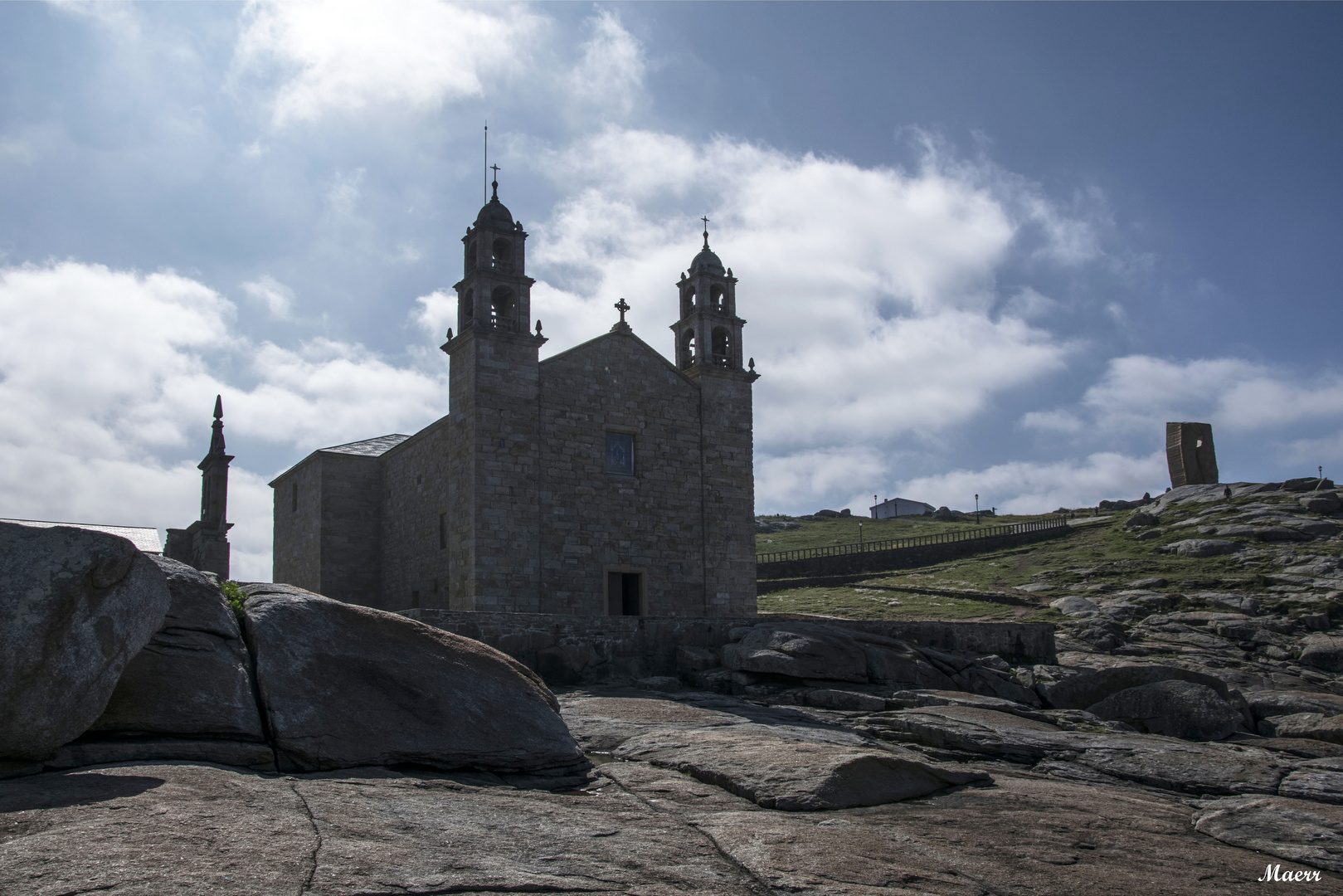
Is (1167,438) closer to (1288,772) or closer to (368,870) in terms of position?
(1288,772)

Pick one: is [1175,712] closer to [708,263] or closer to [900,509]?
[708,263]

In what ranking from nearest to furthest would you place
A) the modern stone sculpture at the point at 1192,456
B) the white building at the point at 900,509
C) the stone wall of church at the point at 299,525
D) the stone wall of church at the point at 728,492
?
1. the stone wall of church at the point at 728,492
2. the stone wall of church at the point at 299,525
3. the modern stone sculpture at the point at 1192,456
4. the white building at the point at 900,509

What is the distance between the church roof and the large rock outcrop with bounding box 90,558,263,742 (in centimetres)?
2452

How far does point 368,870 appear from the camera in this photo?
4.74 m

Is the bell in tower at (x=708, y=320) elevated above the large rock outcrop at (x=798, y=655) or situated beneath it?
elevated above

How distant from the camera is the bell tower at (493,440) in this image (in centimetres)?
2395

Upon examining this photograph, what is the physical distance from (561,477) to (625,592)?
145 inches

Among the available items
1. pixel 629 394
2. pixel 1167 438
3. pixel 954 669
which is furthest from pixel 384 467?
pixel 1167 438

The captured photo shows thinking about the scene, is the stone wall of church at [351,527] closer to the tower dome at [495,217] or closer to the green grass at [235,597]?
the tower dome at [495,217]

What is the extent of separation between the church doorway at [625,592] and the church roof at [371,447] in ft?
34.3

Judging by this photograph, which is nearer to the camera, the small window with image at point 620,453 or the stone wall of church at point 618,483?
the stone wall of church at point 618,483

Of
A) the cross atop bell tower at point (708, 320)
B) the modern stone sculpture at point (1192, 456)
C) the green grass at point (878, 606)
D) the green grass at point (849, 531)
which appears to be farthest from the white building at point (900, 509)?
the cross atop bell tower at point (708, 320)

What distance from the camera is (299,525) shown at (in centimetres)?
3281

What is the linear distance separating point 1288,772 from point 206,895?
1110 cm
